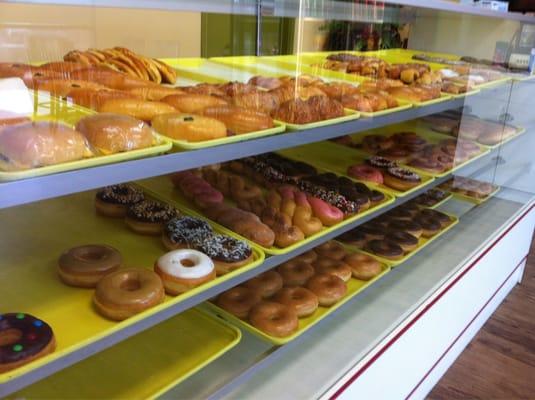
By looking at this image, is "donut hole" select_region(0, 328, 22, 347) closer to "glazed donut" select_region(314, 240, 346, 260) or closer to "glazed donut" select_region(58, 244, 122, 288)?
"glazed donut" select_region(58, 244, 122, 288)

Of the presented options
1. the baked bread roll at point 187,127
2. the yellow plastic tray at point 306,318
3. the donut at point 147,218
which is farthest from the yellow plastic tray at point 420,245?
the baked bread roll at point 187,127

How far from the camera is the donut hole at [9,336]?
924 mm

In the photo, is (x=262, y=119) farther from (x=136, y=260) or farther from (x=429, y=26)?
(x=429, y=26)

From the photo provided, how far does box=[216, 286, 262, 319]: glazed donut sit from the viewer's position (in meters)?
1.54

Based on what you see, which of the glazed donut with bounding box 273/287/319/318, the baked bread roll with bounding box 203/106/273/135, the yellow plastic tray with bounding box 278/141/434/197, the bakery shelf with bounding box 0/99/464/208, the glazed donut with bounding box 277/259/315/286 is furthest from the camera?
the yellow plastic tray with bounding box 278/141/434/197

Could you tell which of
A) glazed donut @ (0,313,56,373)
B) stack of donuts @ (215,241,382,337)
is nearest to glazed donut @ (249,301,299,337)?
stack of donuts @ (215,241,382,337)

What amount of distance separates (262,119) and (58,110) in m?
0.49

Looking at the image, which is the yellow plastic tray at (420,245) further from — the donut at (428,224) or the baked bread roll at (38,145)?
the baked bread roll at (38,145)

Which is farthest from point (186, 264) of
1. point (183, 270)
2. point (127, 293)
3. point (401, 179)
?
point (401, 179)

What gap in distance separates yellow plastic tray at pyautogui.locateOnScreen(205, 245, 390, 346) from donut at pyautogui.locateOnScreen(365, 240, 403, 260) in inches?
6.2

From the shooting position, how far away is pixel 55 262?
1.27 m

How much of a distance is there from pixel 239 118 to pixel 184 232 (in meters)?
0.36

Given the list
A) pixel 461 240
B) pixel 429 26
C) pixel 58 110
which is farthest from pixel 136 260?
pixel 429 26

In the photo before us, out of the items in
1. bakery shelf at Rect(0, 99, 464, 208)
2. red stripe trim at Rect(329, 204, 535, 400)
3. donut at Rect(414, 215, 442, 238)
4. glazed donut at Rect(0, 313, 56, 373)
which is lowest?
red stripe trim at Rect(329, 204, 535, 400)
